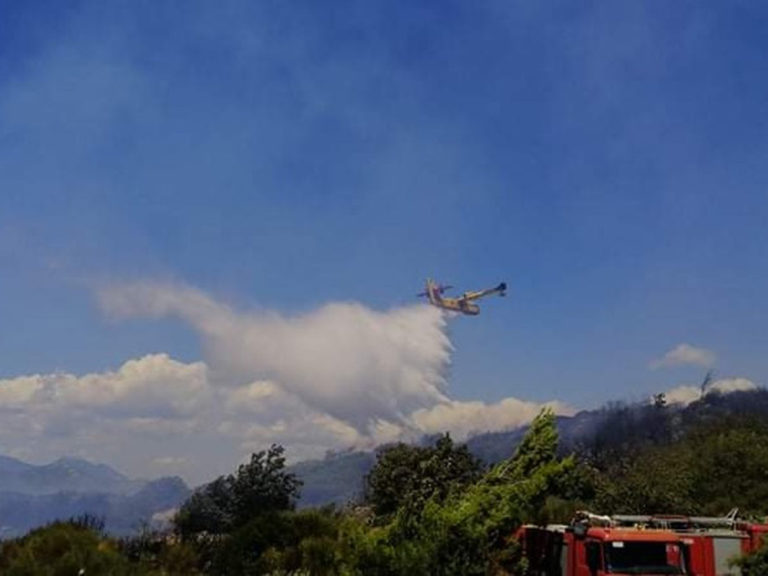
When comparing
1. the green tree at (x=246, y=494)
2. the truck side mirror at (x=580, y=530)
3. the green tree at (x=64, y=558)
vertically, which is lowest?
the green tree at (x=64, y=558)

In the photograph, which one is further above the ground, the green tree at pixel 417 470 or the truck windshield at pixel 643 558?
the green tree at pixel 417 470

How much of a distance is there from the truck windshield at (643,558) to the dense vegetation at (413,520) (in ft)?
5.15

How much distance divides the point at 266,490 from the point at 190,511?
189 inches

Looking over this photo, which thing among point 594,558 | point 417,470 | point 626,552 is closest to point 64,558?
point 594,558

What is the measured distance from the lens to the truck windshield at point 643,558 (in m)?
19.2

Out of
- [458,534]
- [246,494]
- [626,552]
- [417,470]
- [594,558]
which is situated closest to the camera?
[458,534]

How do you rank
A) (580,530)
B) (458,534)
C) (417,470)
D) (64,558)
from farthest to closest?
1. (417,470)
2. (580,530)
3. (64,558)
4. (458,534)

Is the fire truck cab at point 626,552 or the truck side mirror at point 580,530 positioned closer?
the fire truck cab at point 626,552

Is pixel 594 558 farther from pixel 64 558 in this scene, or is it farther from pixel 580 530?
pixel 64 558

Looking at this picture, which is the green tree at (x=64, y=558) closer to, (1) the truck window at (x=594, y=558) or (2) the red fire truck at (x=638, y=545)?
(1) the truck window at (x=594, y=558)

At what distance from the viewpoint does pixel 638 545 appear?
763 inches

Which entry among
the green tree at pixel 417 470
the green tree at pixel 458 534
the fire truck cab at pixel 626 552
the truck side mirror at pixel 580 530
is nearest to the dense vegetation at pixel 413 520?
the green tree at pixel 458 534

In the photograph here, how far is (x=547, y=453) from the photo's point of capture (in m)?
24.0

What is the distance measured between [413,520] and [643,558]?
632 cm
